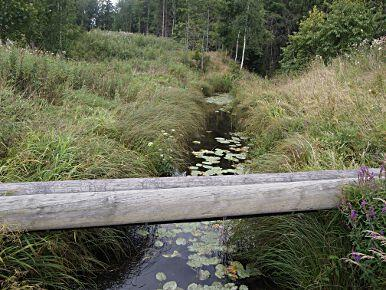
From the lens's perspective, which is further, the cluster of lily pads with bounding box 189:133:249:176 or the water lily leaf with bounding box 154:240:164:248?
the cluster of lily pads with bounding box 189:133:249:176

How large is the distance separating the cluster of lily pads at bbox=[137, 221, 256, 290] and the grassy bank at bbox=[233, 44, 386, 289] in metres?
0.20

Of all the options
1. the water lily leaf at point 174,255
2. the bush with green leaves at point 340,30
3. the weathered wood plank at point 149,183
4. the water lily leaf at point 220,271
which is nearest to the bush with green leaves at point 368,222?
the weathered wood plank at point 149,183

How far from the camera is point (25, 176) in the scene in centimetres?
310

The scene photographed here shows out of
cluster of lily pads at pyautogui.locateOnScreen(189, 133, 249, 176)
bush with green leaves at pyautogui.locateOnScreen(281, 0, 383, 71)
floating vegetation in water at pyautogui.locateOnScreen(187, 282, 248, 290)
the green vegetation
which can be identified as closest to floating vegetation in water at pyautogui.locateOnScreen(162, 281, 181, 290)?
floating vegetation in water at pyautogui.locateOnScreen(187, 282, 248, 290)

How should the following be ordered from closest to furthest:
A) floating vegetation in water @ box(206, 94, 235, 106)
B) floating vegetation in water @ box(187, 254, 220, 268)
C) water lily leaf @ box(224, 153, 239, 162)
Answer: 1. floating vegetation in water @ box(187, 254, 220, 268)
2. water lily leaf @ box(224, 153, 239, 162)
3. floating vegetation in water @ box(206, 94, 235, 106)

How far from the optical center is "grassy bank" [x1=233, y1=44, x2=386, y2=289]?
2.58 meters

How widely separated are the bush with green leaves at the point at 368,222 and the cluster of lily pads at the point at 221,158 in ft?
9.22

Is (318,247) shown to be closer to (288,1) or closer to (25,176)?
(25,176)

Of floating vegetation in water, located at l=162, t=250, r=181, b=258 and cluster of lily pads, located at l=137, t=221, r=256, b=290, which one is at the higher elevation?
cluster of lily pads, located at l=137, t=221, r=256, b=290

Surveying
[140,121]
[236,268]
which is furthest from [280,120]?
[236,268]

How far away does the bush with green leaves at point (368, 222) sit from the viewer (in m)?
2.10

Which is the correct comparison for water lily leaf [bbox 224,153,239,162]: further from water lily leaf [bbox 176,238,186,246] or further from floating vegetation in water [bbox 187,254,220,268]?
floating vegetation in water [bbox 187,254,220,268]

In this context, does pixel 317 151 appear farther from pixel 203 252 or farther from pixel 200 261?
pixel 200 261

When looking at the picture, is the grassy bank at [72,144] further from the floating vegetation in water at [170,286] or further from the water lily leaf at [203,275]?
the water lily leaf at [203,275]
